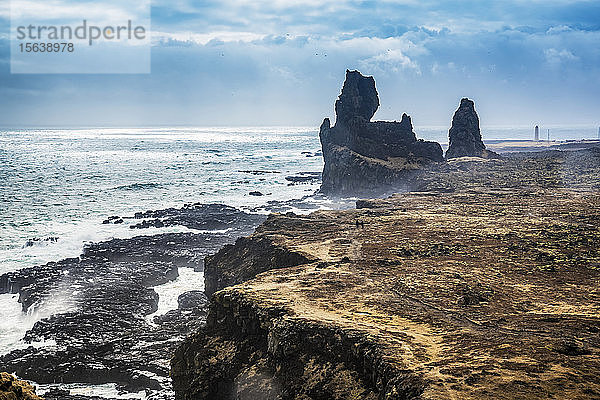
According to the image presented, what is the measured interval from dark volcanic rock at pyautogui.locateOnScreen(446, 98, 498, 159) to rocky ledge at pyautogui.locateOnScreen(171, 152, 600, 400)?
8725cm

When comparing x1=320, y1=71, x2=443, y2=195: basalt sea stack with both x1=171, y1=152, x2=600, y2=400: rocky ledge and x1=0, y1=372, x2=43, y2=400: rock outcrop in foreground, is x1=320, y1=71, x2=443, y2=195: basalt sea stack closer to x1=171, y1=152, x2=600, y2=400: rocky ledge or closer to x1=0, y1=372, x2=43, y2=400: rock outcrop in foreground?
x1=171, y1=152, x2=600, y2=400: rocky ledge

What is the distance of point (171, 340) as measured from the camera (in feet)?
98.7

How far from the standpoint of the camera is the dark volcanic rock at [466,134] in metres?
120

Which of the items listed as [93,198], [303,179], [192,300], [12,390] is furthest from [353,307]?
[303,179]

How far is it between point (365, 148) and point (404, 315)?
3329 inches

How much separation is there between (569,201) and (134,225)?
49.7 m

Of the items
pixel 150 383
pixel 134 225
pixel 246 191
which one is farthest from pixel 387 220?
pixel 246 191

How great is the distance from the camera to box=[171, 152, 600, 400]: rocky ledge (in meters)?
12.4

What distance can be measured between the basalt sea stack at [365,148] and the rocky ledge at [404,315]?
5497cm

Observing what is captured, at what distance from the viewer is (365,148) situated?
100062 mm

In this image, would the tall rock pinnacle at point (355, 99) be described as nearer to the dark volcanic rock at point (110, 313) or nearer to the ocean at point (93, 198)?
the ocean at point (93, 198)

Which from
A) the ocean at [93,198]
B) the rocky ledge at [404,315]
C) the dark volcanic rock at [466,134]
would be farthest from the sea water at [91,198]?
the dark volcanic rock at [466,134]

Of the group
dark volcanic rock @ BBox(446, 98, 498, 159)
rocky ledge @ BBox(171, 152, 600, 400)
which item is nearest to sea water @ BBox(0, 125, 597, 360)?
rocky ledge @ BBox(171, 152, 600, 400)

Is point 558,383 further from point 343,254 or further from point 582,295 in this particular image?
point 343,254
